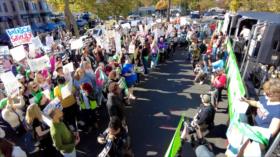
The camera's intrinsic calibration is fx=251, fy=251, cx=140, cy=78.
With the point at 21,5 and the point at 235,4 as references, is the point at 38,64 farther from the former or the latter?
the point at 21,5

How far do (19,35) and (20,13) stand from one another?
128 feet

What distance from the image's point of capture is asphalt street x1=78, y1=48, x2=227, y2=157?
6.33m

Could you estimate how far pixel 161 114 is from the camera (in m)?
7.99

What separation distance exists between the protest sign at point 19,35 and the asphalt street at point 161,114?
5.73 m

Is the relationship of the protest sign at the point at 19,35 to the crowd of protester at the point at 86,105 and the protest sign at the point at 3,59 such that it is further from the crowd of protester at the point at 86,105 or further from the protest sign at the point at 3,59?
the crowd of protester at the point at 86,105

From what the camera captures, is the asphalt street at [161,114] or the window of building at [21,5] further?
the window of building at [21,5]

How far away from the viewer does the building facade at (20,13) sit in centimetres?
4128

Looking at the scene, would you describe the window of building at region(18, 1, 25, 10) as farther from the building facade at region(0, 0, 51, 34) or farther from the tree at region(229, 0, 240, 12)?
the tree at region(229, 0, 240, 12)

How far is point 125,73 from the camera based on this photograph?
28.5 ft

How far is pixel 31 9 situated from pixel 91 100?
162ft

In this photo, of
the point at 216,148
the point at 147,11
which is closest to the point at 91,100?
the point at 216,148

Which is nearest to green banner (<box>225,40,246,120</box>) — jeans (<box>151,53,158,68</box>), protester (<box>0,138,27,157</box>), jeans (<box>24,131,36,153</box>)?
protester (<box>0,138,27,157</box>)

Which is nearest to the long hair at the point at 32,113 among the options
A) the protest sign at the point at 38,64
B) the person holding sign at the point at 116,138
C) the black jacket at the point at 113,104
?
A: the person holding sign at the point at 116,138

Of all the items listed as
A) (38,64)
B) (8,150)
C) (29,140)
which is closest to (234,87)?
(29,140)
